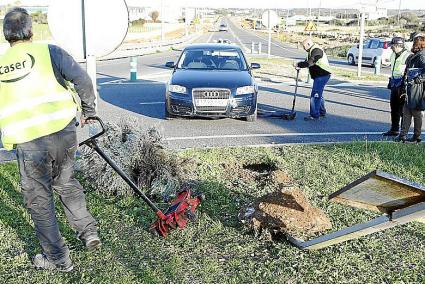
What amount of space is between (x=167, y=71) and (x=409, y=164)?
15.2 metres

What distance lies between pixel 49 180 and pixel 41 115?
20.5 inches

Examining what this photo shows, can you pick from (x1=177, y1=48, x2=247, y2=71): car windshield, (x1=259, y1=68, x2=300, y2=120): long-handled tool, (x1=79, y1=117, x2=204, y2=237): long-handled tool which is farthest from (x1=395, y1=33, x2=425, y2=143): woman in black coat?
(x1=79, y1=117, x2=204, y2=237): long-handled tool

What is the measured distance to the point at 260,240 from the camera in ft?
14.6

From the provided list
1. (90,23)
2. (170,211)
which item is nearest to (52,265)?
(170,211)

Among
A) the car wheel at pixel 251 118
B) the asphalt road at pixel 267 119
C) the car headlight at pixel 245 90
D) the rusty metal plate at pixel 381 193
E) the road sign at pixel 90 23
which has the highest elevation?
the road sign at pixel 90 23

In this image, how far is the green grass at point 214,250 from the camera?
3.84 metres

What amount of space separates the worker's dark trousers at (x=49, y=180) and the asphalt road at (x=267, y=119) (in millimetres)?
2100

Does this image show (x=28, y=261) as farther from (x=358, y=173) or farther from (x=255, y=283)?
(x=358, y=173)

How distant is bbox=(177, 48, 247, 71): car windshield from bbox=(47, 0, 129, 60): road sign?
5.77 metres

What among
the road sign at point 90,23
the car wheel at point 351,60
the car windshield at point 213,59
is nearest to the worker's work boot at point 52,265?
the road sign at point 90,23

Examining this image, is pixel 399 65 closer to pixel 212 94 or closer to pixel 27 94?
pixel 212 94

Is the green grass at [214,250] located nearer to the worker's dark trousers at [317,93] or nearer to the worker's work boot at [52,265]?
the worker's work boot at [52,265]

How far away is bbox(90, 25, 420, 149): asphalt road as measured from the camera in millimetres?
8623

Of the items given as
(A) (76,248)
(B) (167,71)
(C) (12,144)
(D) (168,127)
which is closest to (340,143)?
(D) (168,127)
